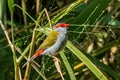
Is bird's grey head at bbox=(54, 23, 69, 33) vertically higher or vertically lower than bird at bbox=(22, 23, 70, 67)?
higher

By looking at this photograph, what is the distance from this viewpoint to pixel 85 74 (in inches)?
108

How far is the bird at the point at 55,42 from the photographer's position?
143cm

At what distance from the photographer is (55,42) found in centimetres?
150

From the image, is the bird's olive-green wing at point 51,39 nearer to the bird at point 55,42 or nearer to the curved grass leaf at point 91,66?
the bird at point 55,42

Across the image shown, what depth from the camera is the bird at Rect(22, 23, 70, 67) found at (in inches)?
56.3

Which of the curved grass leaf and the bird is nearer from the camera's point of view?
the curved grass leaf

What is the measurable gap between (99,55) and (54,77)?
1.32 ft

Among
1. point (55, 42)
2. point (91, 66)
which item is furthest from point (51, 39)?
point (91, 66)

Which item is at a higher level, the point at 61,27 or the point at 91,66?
the point at 61,27

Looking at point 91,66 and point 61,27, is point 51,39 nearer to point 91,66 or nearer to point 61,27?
point 61,27

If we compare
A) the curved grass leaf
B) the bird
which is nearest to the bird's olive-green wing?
the bird

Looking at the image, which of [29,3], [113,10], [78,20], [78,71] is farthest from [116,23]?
[29,3]

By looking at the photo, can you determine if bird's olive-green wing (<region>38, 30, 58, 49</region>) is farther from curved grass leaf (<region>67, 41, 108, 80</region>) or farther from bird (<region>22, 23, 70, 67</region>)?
curved grass leaf (<region>67, 41, 108, 80</region>)

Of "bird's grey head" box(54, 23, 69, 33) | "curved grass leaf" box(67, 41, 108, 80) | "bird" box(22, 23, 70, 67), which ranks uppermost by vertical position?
"bird's grey head" box(54, 23, 69, 33)
